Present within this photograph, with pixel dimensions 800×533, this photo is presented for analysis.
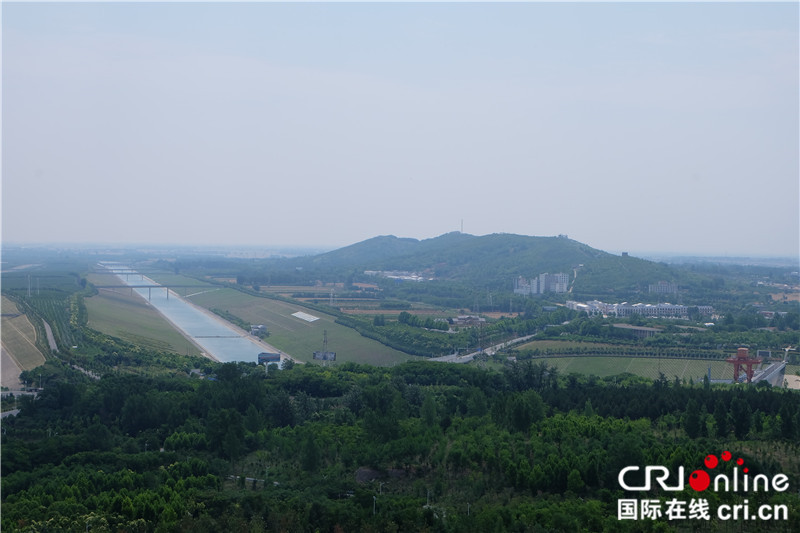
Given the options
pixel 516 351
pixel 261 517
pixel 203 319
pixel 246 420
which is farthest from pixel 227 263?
pixel 261 517

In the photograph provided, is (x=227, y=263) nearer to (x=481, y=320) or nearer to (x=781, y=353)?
(x=481, y=320)

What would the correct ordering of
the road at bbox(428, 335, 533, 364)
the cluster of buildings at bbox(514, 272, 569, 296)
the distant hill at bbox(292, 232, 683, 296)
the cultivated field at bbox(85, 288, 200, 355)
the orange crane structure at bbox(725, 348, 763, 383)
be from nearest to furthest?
the orange crane structure at bbox(725, 348, 763, 383), the road at bbox(428, 335, 533, 364), the cultivated field at bbox(85, 288, 200, 355), the cluster of buildings at bbox(514, 272, 569, 296), the distant hill at bbox(292, 232, 683, 296)

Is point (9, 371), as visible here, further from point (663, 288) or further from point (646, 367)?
point (663, 288)

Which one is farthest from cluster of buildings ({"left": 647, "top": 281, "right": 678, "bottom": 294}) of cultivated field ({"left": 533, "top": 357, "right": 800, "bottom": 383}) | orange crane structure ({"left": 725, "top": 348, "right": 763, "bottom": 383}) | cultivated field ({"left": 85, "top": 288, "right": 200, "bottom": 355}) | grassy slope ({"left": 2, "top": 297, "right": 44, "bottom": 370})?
grassy slope ({"left": 2, "top": 297, "right": 44, "bottom": 370})

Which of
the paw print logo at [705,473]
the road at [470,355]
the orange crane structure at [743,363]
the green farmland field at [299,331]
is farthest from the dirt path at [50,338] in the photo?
the paw print logo at [705,473]

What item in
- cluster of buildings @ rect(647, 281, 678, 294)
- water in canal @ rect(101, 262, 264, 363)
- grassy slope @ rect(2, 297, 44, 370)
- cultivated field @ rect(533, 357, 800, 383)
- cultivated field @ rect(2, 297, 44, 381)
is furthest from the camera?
cluster of buildings @ rect(647, 281, 678, 294)

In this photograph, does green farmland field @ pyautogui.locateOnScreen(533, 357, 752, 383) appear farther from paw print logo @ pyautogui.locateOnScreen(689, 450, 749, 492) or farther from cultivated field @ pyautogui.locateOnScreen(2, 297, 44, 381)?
cultivated field @ pyautogui.locateOnScreen(2, 297, 44, 381)
